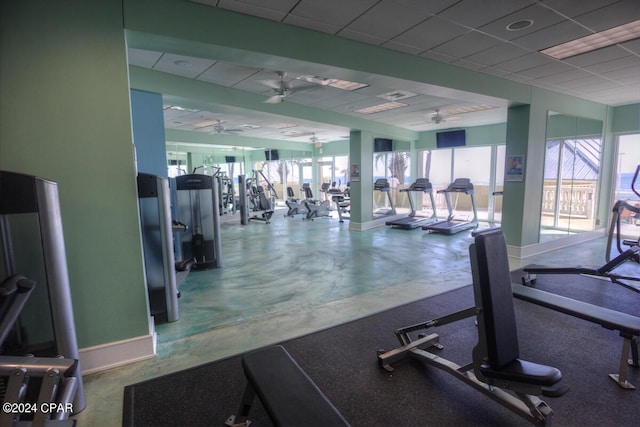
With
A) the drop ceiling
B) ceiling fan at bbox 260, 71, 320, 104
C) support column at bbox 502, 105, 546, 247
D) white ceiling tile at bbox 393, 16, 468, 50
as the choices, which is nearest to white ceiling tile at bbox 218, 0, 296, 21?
the drop ceiling

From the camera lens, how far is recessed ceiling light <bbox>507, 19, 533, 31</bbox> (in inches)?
121

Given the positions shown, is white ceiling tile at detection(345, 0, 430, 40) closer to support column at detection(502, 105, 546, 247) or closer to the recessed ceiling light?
the recessed ceiling light

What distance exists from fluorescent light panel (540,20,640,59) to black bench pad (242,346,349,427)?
14.3ft

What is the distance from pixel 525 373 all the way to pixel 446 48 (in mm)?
3428

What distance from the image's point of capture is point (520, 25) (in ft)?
10.3

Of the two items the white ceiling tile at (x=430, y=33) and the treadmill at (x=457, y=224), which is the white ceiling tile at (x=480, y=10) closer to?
the white ceiling tile at (x=430, y=33)

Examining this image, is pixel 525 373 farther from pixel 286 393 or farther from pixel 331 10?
pixel 331 10

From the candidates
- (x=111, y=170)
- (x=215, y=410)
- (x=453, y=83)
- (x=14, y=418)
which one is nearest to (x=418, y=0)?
(x=453, y=83)

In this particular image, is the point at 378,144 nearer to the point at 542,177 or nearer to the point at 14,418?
the point at 542,177

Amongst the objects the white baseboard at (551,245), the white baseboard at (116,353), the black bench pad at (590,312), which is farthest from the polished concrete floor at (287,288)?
the black bench pad at (590,312)

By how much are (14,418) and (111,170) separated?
5.08 ft

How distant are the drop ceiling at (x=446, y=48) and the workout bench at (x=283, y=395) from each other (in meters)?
2.78

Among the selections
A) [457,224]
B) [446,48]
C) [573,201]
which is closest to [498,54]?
[446,48]

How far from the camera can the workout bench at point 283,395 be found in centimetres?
135
